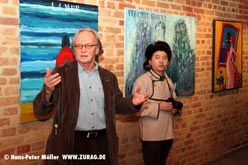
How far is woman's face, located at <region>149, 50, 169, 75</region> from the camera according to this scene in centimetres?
326

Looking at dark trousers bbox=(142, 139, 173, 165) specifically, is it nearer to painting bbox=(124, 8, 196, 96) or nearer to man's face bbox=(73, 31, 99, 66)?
painting bbox=(124, 8, 196, 96)

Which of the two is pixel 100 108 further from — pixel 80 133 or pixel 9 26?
pixel 9 26

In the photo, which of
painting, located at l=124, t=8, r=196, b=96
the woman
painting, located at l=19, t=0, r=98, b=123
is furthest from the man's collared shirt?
painting, located at l=124, t=8, r=196, b=96

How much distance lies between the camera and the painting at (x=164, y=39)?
3.51m

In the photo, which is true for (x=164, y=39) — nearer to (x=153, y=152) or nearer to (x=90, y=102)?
(x=153, y=152)

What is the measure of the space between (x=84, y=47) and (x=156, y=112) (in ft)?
3.88

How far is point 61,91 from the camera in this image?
2.23 meters

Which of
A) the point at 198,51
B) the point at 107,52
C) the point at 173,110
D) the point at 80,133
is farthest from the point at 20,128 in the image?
the point at 198,51

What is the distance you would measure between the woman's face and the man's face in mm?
1065

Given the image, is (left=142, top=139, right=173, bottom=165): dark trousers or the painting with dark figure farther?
the painting with dark figure

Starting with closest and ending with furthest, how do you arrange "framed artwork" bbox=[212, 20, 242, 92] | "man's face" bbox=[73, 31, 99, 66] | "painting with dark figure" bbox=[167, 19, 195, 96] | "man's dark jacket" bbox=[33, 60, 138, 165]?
"man's dark jacket" bbox=[33, 60, 138, 165] < "man's face" bbox=[73, 31, 99, 66] < "painting with dark figure" bbox=[167, 19, 195, 96] < "framed artwork" bbox=[212, 20, 242, 92]

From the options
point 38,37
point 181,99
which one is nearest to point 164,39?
point 181,99

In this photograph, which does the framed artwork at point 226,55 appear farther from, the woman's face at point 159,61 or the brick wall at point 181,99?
the woman's face at point 159,61

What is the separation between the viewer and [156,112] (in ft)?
10.4
